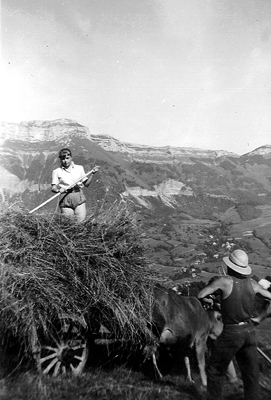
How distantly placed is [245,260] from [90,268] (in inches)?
73.5

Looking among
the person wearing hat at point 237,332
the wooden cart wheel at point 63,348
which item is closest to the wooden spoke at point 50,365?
the wooden cart wheel at point 63,348

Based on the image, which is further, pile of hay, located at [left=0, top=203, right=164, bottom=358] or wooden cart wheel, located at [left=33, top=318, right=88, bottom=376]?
wooden cart wheel, located at [left=33, top=318, right=88, bottom=376]

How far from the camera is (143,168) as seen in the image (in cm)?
13838

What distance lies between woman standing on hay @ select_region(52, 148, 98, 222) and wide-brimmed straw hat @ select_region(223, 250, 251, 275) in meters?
2.47

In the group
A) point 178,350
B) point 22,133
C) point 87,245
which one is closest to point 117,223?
point 87,245

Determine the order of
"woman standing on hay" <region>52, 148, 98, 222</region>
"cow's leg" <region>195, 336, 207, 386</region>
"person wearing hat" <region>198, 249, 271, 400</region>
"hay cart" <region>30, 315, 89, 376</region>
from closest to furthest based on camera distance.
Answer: "person wearing hat" <region>198, 249, 271, 400</region> < "hay cart" <region>30, 315, 89, 376</region> < "cow's leg" <region>195, 336, 207, 386</region> < "woman standing on hay" <region>52, 148, 98, 222</region>

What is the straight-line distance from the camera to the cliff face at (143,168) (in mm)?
113312

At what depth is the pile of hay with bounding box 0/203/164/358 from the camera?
11.5 ft

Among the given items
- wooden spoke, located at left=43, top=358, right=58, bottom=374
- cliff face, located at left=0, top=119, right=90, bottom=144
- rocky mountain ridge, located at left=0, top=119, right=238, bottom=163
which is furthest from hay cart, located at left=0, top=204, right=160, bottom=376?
cliff face, located at left=0, top=119, right=90, bottom=144

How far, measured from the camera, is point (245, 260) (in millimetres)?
3846

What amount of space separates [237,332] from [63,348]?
89.7 inches

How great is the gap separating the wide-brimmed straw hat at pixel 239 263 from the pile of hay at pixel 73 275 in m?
1.13

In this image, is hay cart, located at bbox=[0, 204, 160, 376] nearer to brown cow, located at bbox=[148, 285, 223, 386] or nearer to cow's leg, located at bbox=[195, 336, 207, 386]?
brown cow, located at bbox=[148, 285, 223, 386]

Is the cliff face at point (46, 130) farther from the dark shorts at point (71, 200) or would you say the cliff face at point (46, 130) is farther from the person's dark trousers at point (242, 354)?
the person's dark trousers at point (242, 354)
